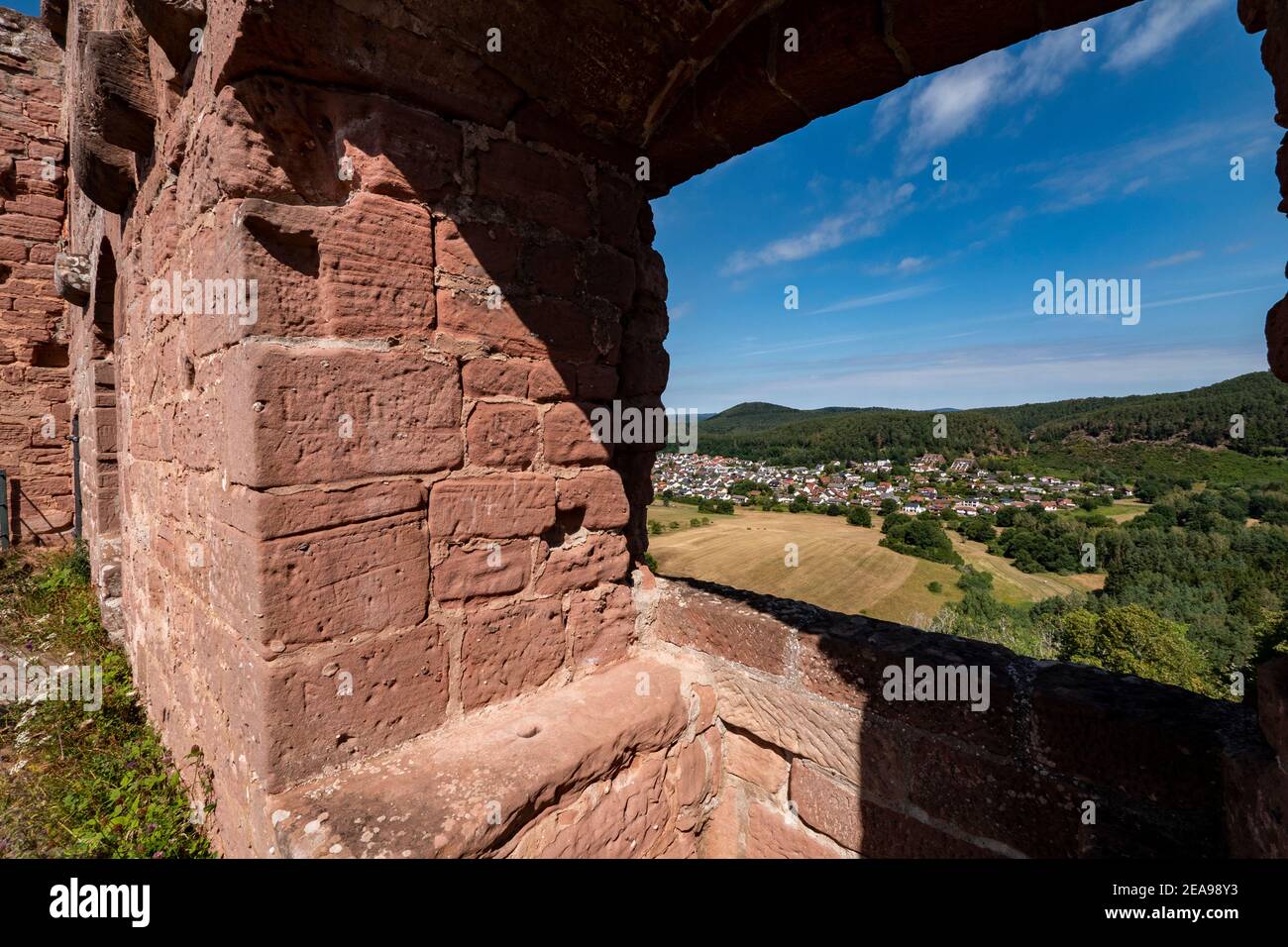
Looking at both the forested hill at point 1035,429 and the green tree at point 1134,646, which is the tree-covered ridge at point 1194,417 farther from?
the green tree at point 1134,646

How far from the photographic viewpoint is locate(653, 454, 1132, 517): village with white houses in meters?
19.9

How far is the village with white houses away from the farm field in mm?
2047

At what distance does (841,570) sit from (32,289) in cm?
2341

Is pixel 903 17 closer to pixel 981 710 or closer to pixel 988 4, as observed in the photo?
pixel 988 4

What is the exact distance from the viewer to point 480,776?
64.6 inches

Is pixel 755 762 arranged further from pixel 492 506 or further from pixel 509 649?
pixel 492 506

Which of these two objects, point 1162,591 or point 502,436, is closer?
point 502,436

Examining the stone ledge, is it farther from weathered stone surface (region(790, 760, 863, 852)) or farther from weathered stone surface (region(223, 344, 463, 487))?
weathered stone surface (region(223, 344, 463, 487))

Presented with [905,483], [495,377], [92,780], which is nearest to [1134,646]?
[905,483]

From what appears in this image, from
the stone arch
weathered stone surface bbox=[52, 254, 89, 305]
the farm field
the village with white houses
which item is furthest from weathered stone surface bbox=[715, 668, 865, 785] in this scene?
the farm field

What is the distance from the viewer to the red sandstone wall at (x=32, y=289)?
21.5 ft

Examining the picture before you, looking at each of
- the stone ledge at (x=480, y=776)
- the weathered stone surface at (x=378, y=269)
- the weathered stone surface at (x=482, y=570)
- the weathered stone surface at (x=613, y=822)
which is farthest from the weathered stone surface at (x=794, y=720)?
the weathered stone surface at (x=378, y=269)

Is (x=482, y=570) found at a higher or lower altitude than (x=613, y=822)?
higher
